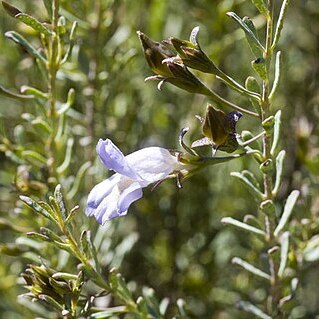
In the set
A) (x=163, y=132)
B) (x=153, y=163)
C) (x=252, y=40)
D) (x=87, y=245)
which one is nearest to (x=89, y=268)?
(x=87, y=245)

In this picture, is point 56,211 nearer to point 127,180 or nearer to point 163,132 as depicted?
point 127,180

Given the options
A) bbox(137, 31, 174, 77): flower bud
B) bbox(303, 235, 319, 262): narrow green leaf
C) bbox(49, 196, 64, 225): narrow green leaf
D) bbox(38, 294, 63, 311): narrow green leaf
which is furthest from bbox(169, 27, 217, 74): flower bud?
bbox(303, 235, 319, 262): narrow green leaf

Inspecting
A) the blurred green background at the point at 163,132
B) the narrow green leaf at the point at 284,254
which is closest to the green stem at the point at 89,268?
the narrow green leaf at the point at 284,254

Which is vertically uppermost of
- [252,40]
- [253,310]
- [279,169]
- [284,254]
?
[252,40]

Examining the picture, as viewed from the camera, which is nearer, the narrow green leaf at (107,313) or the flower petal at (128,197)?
the flower petal at (128,197)

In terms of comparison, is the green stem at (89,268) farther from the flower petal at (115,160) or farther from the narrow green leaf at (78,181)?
the narrow green leaf at (78,181)

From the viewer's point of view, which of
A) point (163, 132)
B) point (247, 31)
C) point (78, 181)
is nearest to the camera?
point (247, 31)

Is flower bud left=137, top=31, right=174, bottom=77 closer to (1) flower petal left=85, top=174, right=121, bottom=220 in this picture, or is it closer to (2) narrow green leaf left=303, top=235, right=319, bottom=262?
(1) flower petal left=85, top=174, right=121, bottom=220

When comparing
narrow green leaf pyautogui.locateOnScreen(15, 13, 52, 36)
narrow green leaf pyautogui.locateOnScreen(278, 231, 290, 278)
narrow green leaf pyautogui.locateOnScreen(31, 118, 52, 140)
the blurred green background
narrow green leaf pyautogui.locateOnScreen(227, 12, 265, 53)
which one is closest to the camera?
narrow green leaf pyautogui.locateOnScreen(227, 12, 265, 53)
